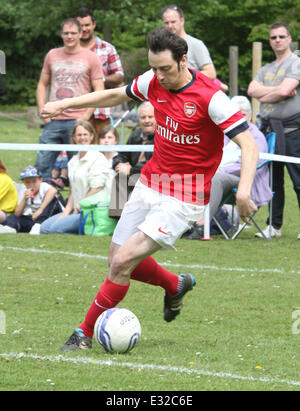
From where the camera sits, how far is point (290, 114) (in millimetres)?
10516

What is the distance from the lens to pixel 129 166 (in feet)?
34.3

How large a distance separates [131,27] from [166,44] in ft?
87.3

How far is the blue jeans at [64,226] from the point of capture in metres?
10.9

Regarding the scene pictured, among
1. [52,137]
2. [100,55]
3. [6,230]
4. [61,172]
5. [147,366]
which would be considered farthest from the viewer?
[61,172]

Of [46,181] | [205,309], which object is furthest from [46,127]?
[205,309]

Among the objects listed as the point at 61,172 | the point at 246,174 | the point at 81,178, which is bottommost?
the point at 61,172

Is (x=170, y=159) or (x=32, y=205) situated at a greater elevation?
(x=170, y=159)

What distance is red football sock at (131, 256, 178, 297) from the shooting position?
20.5 feet

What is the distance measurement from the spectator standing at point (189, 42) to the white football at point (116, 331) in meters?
5.43

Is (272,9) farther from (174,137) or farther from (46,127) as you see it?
(174,137)

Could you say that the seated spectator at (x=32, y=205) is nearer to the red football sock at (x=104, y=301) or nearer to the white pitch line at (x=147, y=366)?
the red football sock at (x=104, y=301)

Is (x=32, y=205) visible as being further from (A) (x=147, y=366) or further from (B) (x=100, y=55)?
(A) (x=147, y=366)

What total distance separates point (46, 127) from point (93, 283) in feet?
13.4

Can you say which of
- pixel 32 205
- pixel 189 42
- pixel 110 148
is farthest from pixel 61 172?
pixel 189 42
